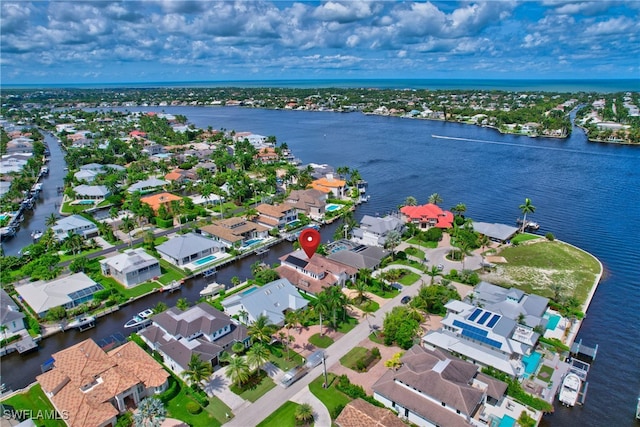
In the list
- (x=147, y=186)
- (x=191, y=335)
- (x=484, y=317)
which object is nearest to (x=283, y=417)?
(x=191, y=335)

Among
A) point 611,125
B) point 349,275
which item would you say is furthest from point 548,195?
point 611,125

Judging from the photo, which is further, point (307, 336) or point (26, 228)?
point (26, 228)

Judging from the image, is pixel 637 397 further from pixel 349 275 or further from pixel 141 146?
pixel 141 146

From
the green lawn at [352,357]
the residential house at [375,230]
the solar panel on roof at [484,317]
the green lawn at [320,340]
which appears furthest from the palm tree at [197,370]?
the residential house at [375,230]

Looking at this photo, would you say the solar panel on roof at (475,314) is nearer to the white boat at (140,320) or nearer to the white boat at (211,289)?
the white boat at (211,289)

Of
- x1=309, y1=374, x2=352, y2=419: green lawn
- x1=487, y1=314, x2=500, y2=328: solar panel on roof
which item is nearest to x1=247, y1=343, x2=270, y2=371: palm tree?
x1=309, y1=374, x2=352, y2=419: green lawn

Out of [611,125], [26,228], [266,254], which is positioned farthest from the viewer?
[611,125]
